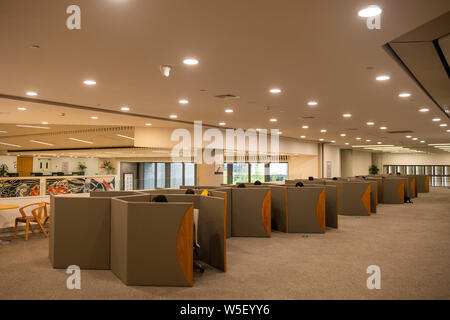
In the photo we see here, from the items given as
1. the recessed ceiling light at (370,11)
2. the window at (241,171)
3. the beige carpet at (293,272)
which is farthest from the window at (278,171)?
the recessed ceiling light at (370,11)

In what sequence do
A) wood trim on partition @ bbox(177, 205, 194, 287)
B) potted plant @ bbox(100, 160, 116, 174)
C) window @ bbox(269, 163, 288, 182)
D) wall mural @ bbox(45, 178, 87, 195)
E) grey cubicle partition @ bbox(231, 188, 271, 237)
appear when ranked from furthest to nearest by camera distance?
potted plant @ bbox(100, 160, 116, 174), window @ bbox(269, 163, 288, 182), wall mural @ bbox(45, 178, 87, 195), grey cubicle partition @ bbox(231, 188, 271, 237), wood trim on partition @ bbox(177, 205, 194, 287)

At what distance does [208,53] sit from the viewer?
173 inches

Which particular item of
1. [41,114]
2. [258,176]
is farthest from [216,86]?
[258,176]

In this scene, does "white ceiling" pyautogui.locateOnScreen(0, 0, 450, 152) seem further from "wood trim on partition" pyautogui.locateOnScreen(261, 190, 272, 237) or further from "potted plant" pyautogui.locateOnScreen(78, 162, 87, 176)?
"potted plant" pyautogui.locateOnScreen(78, 162, 87, 176)

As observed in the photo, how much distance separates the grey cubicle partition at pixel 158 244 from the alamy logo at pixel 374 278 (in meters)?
2.40

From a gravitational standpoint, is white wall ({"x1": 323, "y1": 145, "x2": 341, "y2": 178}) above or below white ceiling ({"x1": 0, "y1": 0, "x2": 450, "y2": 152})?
below

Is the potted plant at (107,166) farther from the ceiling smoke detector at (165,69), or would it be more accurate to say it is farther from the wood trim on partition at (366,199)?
the ceiling smoke detector at (165,69)

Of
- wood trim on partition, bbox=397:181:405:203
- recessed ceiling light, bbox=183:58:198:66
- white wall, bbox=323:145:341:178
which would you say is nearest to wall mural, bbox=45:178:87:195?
recessed ceiling light, bbox=183:58:198:66

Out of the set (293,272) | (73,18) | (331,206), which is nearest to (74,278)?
(293,272)

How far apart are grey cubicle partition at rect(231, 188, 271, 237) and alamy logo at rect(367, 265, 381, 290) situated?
2604mm

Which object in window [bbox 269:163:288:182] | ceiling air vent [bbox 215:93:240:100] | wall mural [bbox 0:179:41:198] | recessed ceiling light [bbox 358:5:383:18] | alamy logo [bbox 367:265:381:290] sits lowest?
alamy logo [bbox 367:265:381:290]

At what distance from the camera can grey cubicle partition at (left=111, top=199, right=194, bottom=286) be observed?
4.31m
